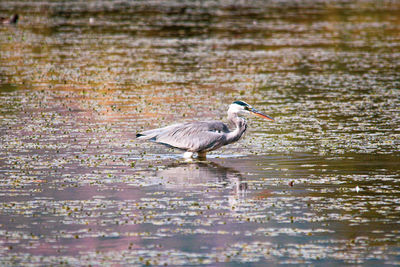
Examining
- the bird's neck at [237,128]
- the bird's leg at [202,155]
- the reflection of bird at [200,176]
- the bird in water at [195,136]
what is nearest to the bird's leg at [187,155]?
the bird in water at [195,136]

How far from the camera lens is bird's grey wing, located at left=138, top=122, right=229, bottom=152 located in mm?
14328

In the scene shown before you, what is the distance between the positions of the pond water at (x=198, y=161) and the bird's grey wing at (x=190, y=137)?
0.30 metres

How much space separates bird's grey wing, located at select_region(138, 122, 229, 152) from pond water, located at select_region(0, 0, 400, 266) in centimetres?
30

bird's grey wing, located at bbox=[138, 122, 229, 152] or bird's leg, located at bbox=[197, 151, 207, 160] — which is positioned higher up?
bird's grey wing, located at bbox=[138, 122, 229, 152]

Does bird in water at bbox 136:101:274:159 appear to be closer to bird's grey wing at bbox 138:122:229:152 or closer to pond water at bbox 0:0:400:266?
bird's grey wing at bbox 138:122:229:152

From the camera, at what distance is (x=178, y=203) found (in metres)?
11.1

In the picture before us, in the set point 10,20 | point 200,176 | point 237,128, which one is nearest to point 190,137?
point 237,128

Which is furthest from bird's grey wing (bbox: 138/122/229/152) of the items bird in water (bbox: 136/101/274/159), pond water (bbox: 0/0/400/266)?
pond water (bbox: 0/0/400/266)

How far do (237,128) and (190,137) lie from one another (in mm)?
837

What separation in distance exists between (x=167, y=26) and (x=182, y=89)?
59.9 feet

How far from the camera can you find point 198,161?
47.6 feet

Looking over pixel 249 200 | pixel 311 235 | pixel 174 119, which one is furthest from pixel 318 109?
pixel 311 235

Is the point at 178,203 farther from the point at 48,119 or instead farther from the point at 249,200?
the point at 48,119

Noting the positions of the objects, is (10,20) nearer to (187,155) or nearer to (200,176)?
(187,155)
